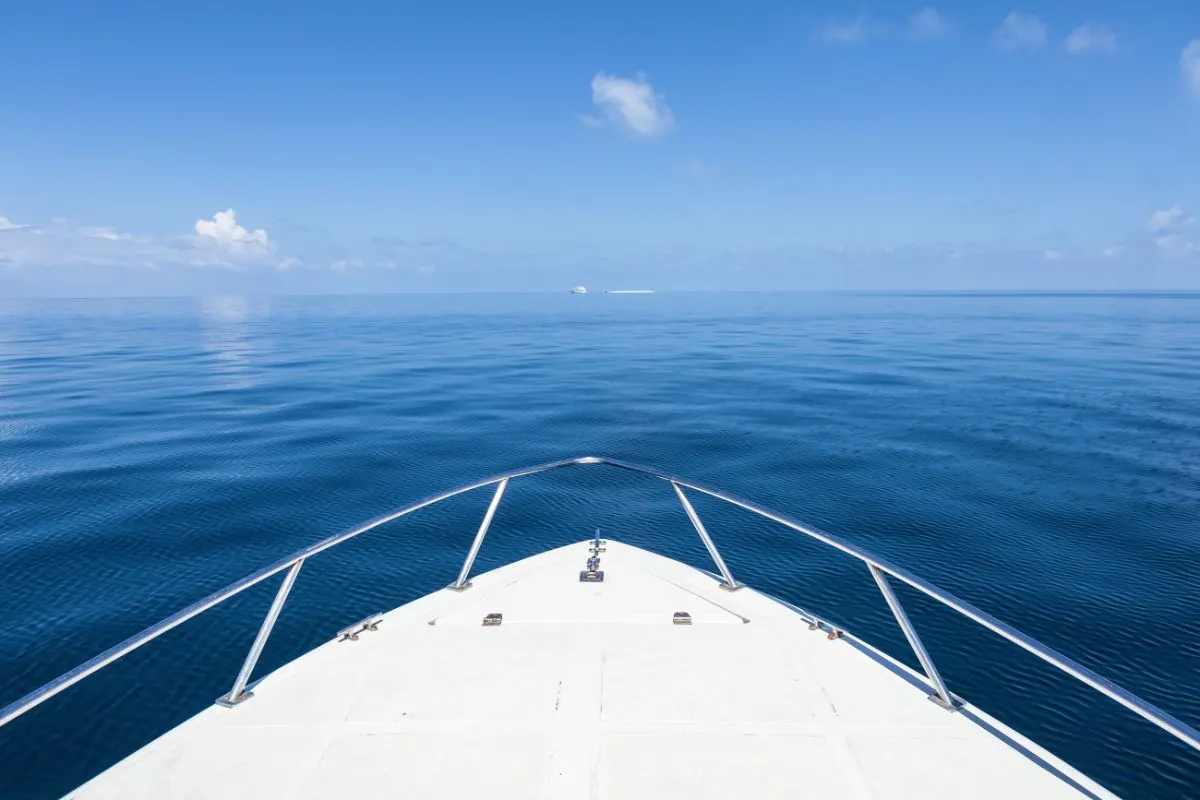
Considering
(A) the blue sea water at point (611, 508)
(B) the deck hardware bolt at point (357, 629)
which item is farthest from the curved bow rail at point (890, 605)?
(A) the blue sea water at point (611, 508)

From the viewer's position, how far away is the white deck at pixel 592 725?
15.3 feet

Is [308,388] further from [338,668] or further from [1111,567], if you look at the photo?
[1111,567]

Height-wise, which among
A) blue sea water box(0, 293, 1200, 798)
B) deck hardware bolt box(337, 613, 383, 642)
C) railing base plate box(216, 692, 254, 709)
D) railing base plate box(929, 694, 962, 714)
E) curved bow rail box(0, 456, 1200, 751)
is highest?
curved bow rail box(0, 456, 1200, 751)

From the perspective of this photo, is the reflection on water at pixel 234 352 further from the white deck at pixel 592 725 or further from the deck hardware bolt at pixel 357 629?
the white deck at pixel 592 725

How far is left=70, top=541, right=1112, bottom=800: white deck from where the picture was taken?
15.3 ft

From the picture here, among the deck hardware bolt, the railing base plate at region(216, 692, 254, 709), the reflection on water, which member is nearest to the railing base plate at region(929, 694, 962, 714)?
the deck hardware bolt

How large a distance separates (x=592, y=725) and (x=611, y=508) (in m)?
13.8

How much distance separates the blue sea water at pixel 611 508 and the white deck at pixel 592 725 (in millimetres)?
6054

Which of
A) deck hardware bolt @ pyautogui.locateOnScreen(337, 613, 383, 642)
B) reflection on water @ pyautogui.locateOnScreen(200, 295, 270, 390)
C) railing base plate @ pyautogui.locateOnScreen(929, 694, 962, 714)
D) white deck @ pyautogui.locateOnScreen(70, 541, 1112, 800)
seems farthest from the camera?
reflection on water @ pyautogui.locateOnScreen(200, 295, 270, 390)

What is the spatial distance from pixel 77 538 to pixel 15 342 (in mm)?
73266

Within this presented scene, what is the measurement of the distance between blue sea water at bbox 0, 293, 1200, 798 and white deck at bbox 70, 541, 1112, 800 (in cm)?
605

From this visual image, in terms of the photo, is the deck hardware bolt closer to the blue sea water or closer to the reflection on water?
the blue sea water

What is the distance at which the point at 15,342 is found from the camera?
6750 centimetres

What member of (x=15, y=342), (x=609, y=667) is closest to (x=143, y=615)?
(x=609, y=667)
